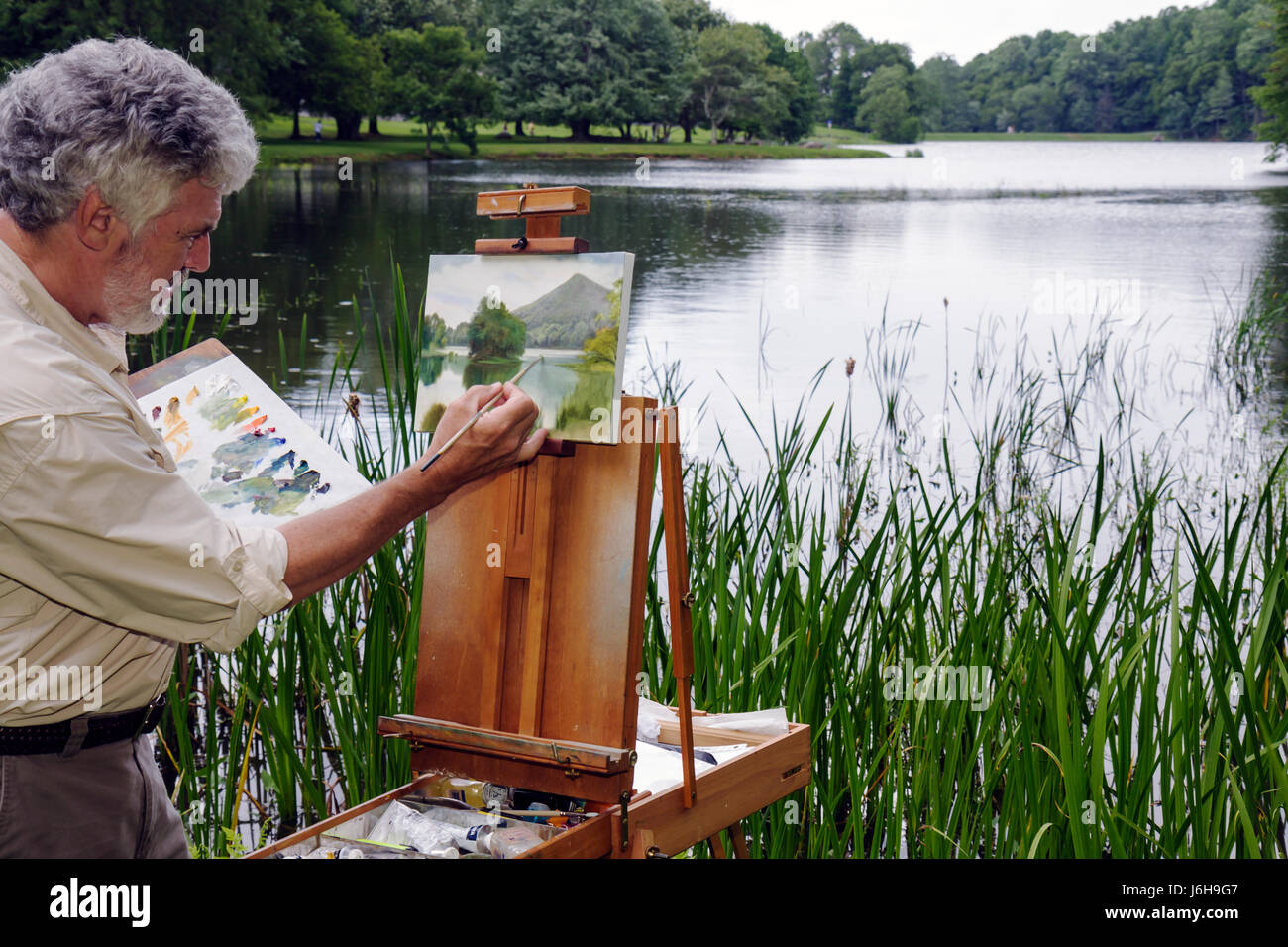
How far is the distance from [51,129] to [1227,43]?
56.8 meters

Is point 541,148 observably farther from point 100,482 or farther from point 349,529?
point 100,482

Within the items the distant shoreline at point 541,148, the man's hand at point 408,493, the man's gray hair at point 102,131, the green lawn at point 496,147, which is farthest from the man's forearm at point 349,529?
the green lawn at point 496,147

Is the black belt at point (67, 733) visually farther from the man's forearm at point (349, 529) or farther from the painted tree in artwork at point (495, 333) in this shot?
the painted tree in artwork at point (495, 333)

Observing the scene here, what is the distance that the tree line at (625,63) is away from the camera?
3055cm

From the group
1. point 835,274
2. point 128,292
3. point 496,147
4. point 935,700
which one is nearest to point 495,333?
point 128,292

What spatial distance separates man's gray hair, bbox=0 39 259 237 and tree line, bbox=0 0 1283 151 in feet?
88.5

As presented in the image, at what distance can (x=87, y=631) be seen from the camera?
1.54m

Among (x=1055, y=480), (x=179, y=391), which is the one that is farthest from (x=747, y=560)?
(x=1055, y=480)

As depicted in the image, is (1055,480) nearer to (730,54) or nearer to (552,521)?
(552,521)

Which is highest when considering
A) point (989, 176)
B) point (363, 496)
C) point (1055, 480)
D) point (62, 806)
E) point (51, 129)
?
point (989, 176)

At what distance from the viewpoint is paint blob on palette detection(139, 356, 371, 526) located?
2168 millimetres

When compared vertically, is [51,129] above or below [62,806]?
above

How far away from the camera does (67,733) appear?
5.22 ft

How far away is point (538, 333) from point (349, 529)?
1.78 feet
